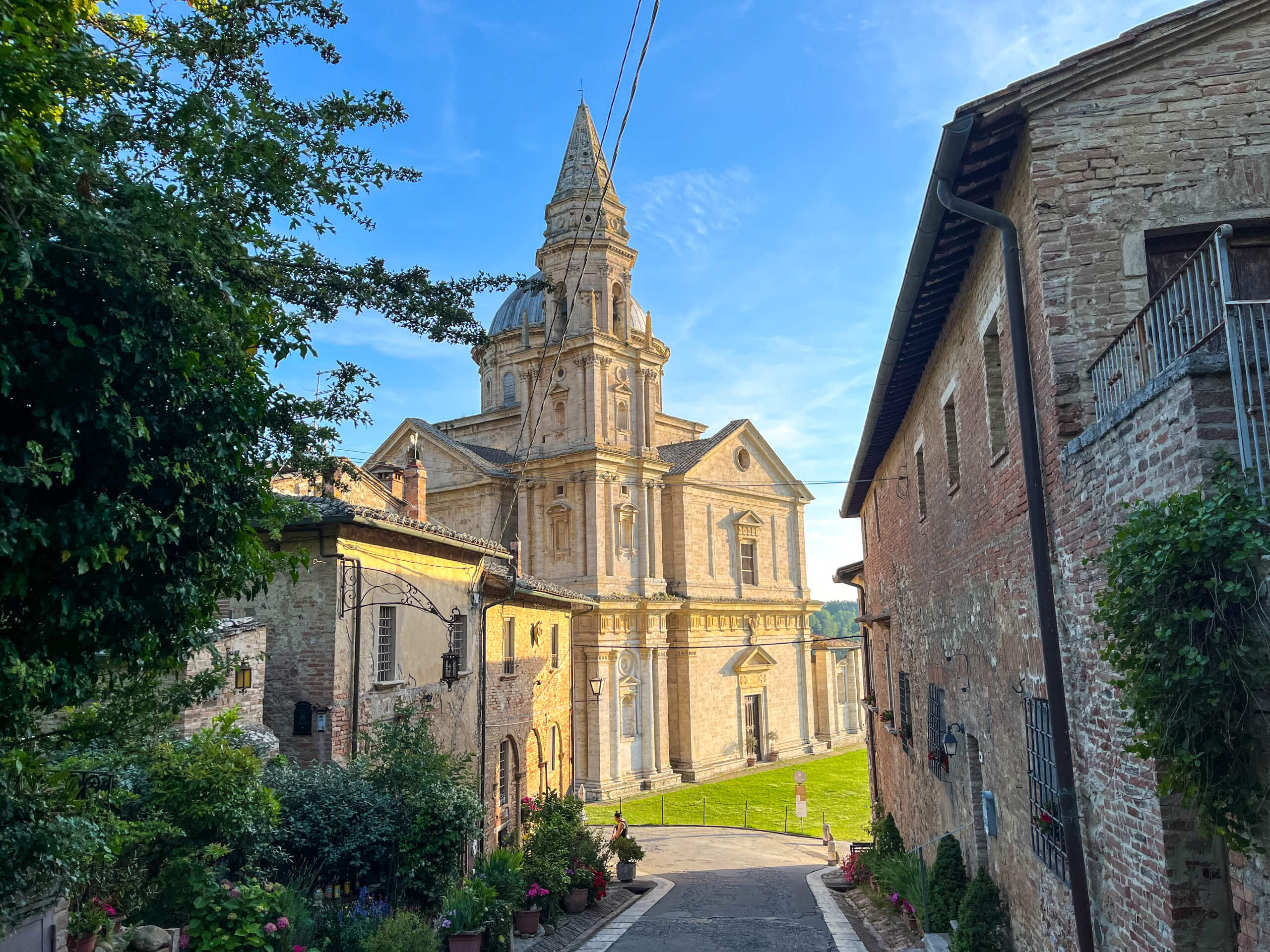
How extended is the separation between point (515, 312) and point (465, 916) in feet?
125

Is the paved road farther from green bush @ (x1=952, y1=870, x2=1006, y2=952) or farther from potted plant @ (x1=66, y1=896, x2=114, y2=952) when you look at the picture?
potted plant @ (x1=66, y1=896, x2=114, y2=952)

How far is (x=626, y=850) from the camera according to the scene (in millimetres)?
19656

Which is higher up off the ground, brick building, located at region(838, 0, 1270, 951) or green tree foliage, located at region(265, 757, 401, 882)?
brick building, located at region(838, 0, 1270, 951)

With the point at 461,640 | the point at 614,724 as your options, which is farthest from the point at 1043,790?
the point at 614,724

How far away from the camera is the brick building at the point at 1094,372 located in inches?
194

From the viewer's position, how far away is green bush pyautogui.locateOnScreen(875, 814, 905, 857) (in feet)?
54.2

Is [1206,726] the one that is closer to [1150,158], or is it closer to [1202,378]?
[1202,378]

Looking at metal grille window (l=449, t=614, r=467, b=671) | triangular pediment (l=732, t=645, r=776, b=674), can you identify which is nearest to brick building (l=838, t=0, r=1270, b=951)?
metal grille window (l=449, t=614, r=467, b=671)

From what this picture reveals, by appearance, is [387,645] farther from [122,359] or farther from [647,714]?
[647,714]

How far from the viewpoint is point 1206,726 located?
418 centimetres

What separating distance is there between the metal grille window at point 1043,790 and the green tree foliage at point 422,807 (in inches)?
300

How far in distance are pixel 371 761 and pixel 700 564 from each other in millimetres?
28155

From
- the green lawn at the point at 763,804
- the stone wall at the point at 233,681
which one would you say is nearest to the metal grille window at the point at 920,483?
the stone wall at the point at 233,681

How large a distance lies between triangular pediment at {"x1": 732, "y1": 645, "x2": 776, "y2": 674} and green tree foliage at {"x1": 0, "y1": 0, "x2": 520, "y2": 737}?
35671mm
